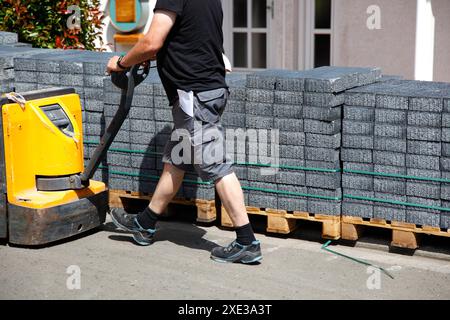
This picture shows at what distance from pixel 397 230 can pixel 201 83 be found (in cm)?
187

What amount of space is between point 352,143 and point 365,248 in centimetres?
86

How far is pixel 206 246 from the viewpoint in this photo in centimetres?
704

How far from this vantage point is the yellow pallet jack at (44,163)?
6801 millimetres

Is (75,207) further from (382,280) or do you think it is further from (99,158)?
(382,280)

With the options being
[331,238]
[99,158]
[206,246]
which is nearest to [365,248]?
[331,238]

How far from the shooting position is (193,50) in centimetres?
641

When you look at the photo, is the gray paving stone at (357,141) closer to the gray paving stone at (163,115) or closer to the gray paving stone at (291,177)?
the gray paving stone at (291,177)

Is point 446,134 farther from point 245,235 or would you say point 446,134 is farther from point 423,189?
point 245,235

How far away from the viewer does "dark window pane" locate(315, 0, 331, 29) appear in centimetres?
1106

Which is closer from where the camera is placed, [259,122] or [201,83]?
[201,83]

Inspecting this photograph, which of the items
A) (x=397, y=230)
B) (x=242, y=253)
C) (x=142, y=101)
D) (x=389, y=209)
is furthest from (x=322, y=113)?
(x=142, y=101)
